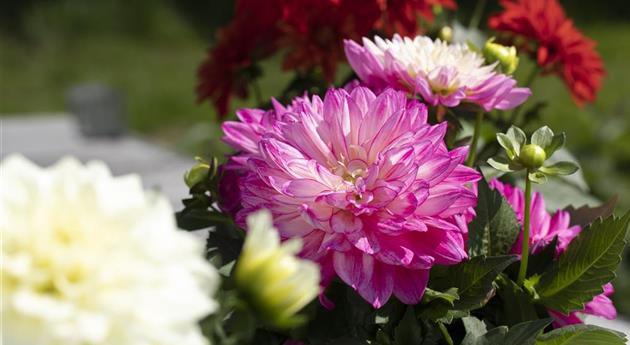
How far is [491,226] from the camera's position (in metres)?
0.45

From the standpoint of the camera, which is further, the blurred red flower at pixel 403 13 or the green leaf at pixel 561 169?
the blurred red flower at pixel 403 13

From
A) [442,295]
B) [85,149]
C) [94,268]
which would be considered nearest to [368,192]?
[442,295]

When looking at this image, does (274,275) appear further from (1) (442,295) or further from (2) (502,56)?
(2) (502,56)

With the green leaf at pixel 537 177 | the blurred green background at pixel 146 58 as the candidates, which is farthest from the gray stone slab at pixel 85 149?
the green leaf at pixel 537 177

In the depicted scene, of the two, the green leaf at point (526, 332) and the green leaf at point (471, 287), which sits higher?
the green leaf at point (471, 287)

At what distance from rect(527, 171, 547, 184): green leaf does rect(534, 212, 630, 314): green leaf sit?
0.13ft

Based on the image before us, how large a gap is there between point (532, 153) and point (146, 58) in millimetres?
3467

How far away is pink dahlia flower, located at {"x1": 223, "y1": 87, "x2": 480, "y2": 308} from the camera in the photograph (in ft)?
1.21

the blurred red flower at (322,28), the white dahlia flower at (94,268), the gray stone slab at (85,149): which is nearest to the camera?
the white dahlia flower at (94,268)

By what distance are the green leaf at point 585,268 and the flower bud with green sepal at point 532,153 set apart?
0.11ft

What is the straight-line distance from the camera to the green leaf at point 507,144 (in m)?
0.41

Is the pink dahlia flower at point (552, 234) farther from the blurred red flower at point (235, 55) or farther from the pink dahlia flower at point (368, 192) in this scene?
the blurred red flower at point (235, 55)

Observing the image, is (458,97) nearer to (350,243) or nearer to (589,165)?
(350,243)

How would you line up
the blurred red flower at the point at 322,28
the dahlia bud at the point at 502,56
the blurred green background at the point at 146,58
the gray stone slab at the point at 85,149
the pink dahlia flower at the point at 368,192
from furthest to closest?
the blurred green background at the point at 146,58 → the gray stone slab at the point at 85,149 → the blurred red flower at the point at 322,28 → the dahlia bud at the point at 502,56 → the pink dahlia flower at the point at 368,192
